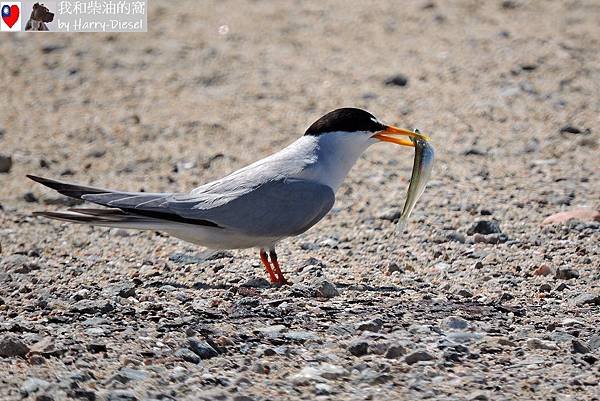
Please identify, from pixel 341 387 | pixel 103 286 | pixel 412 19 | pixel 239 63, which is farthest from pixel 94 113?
pixel 341 387

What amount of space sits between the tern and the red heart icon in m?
5.39

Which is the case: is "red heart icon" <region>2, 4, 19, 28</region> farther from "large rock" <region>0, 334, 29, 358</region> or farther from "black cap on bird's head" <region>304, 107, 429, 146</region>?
"large rock" <region>0, 334, 29, 358</region>

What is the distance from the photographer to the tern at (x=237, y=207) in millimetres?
5684

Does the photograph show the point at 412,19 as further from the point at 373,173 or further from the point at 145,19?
the point at 373,173

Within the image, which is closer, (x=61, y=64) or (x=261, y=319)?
(x=261, y=319)

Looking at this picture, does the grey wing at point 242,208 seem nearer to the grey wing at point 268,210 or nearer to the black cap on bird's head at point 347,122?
the grey wing at point 268,210

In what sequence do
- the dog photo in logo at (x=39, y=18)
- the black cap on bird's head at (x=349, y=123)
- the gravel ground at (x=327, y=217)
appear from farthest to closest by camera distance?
the dog photo in logo at (x=39, y=18), the black cap on bird's head at (x=349, y=123), the gravel ground at (x=327, y=217)

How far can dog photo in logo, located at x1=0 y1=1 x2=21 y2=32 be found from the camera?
1047 cm

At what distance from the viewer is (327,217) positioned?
7.07 meters

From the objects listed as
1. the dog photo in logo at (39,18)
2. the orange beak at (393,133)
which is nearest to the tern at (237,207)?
the orange beak at (393,133)

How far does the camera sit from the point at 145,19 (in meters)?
11.6

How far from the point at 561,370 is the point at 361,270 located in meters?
1.74

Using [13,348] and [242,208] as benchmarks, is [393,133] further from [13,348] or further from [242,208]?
[13,348]

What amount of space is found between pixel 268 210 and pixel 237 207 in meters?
0.15
